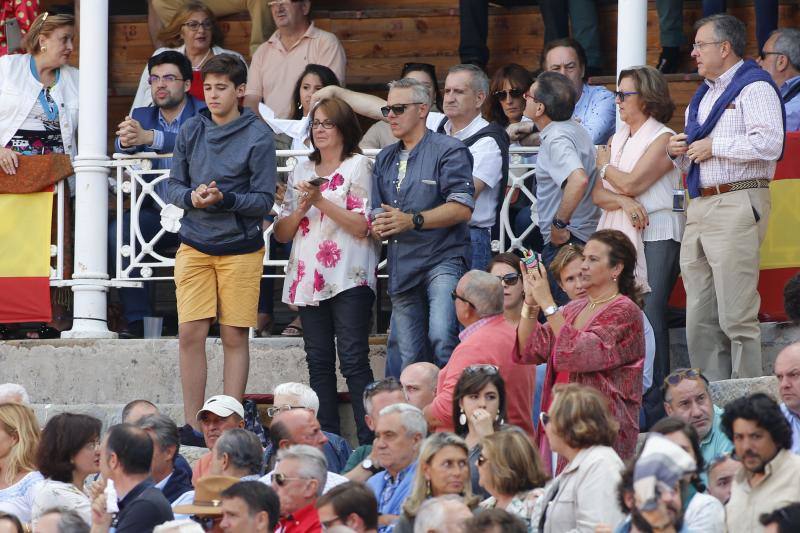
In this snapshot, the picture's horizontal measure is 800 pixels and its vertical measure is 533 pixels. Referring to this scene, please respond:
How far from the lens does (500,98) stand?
11.2m

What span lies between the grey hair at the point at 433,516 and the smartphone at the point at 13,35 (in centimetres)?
691

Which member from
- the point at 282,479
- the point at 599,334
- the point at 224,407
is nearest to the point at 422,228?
the point at 224,407

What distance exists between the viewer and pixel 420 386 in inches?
368

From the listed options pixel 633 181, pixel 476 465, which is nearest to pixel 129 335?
pixel 633 181

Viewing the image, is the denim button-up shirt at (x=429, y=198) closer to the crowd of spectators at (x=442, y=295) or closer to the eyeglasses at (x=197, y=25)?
the crowd of spectators at (x=442, y=295)

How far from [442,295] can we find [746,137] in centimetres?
182

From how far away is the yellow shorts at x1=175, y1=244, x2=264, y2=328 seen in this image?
10328 millimetres

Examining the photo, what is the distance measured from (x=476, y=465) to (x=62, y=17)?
520 cm

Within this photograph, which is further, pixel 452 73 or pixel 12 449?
pixel 452 73

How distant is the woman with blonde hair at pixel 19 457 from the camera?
876cm

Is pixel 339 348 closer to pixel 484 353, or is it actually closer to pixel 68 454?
pixel 484 353

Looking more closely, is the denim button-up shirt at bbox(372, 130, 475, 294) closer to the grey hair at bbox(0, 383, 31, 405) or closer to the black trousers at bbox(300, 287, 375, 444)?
the black trousers at bbox(300, 287, 375, 444)

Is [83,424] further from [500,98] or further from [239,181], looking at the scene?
[500,98]

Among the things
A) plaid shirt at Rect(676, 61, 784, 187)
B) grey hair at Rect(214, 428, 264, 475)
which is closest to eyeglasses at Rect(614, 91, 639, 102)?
plaid shirt at Rect(676, 61, 784, 187)
